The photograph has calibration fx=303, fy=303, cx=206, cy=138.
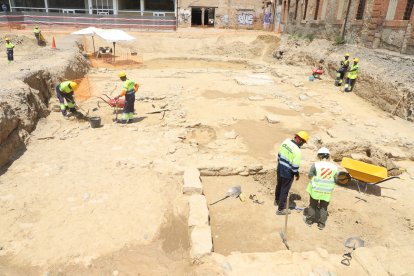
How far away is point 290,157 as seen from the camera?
577cm

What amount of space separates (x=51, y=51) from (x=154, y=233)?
16.8 m

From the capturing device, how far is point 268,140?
948 centimetres

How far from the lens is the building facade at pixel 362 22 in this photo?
15.2 meters

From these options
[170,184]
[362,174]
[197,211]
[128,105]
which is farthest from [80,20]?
[362,174]

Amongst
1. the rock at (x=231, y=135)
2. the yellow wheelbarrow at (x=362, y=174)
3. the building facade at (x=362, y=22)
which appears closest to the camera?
the yellow wheelbarrow at (x=362, y=174)

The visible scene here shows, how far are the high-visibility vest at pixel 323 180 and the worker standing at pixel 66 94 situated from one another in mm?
8252

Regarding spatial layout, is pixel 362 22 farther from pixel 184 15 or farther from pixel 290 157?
pixel 184 15

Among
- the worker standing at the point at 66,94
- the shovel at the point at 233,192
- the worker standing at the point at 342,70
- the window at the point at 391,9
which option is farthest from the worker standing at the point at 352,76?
the worker standing at the point at 66,94

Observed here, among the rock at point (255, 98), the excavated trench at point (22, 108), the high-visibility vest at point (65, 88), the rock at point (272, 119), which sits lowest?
the rock at point (272, 119)

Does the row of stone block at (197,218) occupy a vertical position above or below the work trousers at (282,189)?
below

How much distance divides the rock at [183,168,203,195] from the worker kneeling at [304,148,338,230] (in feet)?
7.50

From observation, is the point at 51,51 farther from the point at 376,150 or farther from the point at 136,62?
the point at 376,150

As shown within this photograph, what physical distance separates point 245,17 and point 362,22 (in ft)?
60.7

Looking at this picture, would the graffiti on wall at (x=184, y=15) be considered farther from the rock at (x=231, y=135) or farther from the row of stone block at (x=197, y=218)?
the row of stone block at (x=197, y=218)
